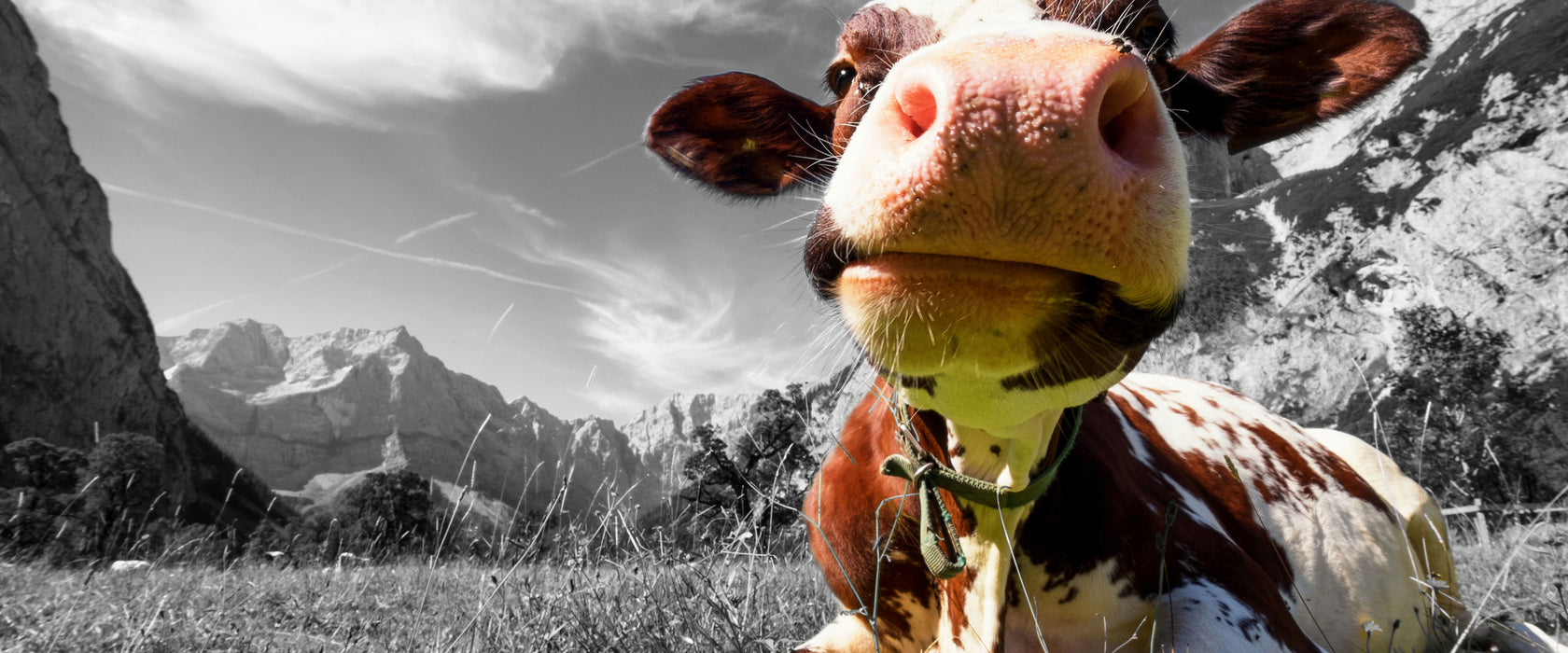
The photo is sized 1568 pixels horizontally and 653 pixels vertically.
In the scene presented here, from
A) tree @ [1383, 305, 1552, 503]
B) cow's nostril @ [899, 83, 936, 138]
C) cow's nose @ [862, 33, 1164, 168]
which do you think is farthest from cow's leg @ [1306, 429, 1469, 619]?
tree @ [1383, 305, 1552, 503]

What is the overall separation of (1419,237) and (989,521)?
4489cm

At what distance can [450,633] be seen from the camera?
2.65 meters

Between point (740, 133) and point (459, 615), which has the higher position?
point (740, 133)

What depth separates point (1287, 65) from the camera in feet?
8.16

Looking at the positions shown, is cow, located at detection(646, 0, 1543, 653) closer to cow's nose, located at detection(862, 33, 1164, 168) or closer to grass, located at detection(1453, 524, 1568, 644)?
cow's nose, located at detection(862, 33, 1164, 168)

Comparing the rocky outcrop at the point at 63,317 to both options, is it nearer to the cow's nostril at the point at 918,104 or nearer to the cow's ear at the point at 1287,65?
the cow's ear at the point at 1287,65

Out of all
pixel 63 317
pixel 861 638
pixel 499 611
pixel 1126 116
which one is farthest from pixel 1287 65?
pixel 63 317

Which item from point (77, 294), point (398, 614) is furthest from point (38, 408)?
point (398, 614)

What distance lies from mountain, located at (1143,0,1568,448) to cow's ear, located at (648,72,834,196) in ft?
100.0

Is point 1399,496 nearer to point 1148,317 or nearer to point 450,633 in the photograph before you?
point 1148,317

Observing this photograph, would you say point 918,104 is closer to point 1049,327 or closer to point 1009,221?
point 1009,221

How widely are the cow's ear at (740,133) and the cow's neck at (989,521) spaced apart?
127 centimetres

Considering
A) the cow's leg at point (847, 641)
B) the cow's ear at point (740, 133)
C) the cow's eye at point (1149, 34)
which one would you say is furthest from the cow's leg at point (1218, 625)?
the cow's ear at point (740, 133)

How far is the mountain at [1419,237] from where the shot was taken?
31.2 metres
